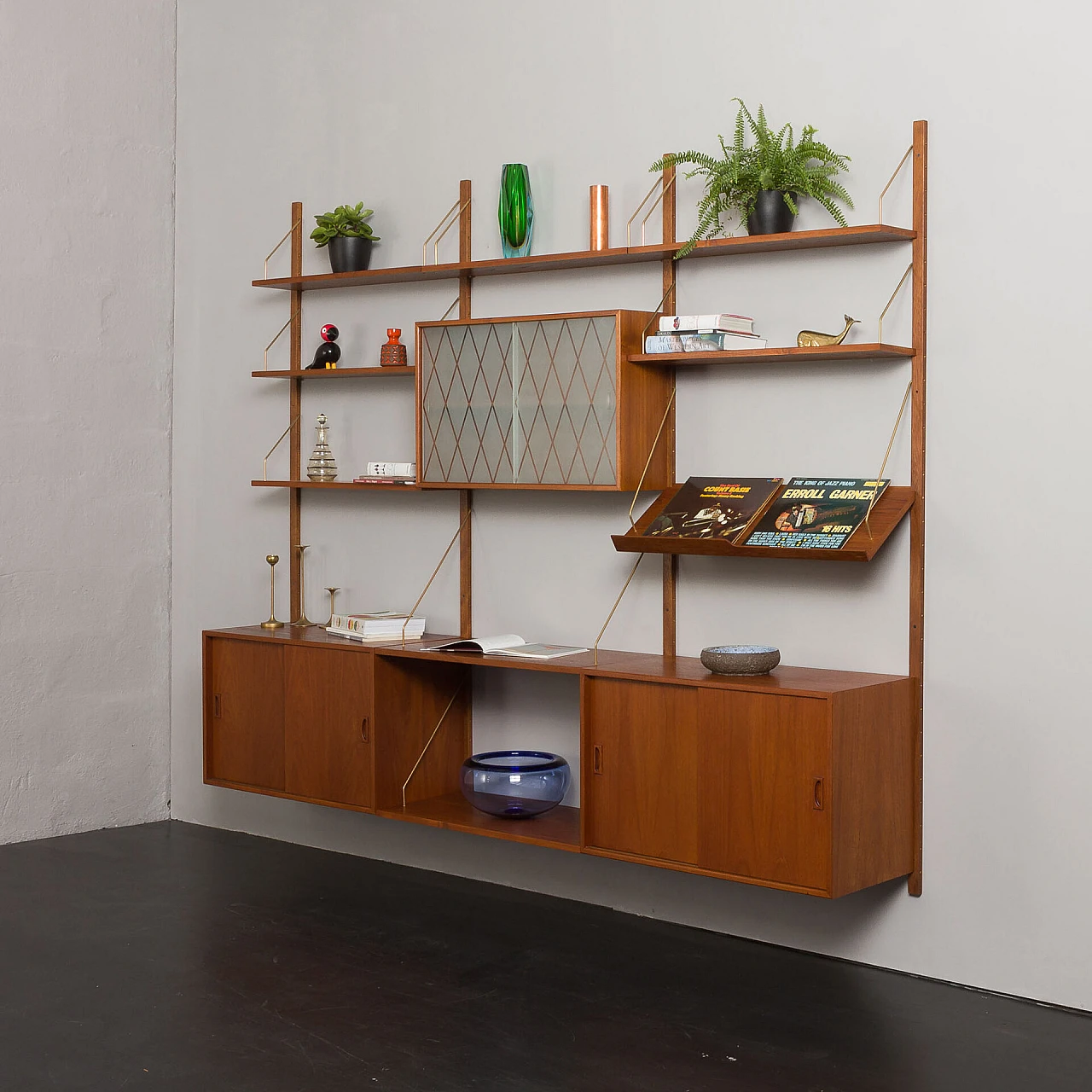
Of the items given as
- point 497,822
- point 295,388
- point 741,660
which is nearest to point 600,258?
point 741,660

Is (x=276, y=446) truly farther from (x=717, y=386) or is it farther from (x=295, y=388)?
(x=717, y=386)

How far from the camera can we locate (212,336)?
558cm

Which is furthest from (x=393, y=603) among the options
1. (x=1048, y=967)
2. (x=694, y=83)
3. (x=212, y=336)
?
(x=1048, y=967)

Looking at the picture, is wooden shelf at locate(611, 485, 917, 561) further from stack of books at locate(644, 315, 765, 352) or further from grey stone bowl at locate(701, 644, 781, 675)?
stack of books at locate(644, 315, 765, 352)

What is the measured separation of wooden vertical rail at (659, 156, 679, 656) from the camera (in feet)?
13.8

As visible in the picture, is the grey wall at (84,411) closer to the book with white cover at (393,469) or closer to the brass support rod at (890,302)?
the book with white cover at (393,469)

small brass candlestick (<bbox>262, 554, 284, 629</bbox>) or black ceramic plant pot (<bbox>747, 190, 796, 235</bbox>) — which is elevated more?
black ceramic plant pot (<bbox>747, 190, 796, 235</bbox>)

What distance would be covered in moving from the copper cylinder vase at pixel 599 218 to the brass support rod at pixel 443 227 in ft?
2.04

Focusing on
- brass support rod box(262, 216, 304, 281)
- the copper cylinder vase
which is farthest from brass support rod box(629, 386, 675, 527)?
brass support rod box(262, 216, 304, 281)

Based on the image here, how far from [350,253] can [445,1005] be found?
105 inches

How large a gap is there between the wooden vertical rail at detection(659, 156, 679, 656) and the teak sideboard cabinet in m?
0.10

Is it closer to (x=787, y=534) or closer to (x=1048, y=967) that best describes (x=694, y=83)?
(x=787, y=534)

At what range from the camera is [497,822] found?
4234 mm

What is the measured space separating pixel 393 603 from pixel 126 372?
160 cm
